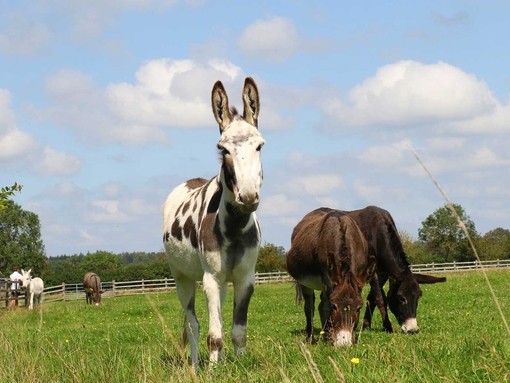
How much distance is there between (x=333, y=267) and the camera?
9297mm

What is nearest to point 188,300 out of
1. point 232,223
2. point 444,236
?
point 232,223

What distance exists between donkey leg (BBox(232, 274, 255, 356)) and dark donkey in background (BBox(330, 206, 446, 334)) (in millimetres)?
5743

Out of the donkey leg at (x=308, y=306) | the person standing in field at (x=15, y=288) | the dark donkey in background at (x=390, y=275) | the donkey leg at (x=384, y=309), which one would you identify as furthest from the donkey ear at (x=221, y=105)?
the person standing in field at (x=15, y=288)

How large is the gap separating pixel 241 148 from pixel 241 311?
1.59 metres

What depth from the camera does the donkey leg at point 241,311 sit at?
273 inches

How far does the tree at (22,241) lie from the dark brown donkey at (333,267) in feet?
253

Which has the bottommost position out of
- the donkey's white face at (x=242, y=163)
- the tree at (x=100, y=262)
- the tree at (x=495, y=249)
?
the donkey's white face at (x=242, y=163)

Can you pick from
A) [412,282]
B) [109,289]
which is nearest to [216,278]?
[412,282]

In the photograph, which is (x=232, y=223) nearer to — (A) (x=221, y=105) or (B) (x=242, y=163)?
(B) (x=242, y=163)

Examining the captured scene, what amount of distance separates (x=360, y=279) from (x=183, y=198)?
243cm

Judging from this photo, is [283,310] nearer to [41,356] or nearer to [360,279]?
[360,279]

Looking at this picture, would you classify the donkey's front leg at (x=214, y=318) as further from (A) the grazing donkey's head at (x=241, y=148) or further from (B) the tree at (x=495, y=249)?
(B) the tree at (x=495, y=249)

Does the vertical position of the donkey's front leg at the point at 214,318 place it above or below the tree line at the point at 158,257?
below

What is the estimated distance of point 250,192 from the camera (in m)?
6.12
